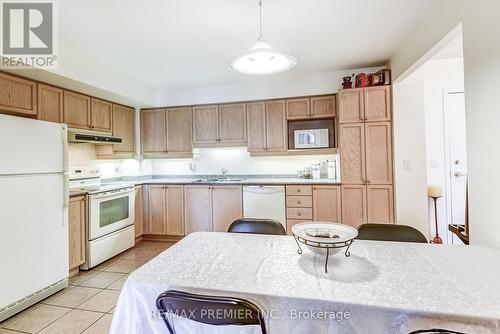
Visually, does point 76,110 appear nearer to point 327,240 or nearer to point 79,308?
point 79,308

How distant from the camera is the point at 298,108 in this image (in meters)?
3.64

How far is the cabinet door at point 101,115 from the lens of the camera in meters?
3.25

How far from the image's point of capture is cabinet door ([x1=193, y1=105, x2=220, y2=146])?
12.9 feet

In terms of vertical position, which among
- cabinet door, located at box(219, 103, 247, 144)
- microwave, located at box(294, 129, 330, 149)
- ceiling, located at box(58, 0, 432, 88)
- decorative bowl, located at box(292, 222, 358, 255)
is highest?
ceiling, located at box(58, 0, 432, 88)

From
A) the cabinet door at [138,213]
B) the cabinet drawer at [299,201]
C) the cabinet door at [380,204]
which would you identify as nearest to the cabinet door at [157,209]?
the cabinet door at [138,213]

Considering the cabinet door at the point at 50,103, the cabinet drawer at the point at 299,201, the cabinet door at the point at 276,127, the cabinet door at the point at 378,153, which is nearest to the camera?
the cabinet door at the point at 50,103

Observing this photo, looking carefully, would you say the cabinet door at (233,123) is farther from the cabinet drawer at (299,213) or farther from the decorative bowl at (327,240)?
the decorative bowl at (327,240)

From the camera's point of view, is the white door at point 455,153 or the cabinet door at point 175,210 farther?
the cabinet door at point 175,210

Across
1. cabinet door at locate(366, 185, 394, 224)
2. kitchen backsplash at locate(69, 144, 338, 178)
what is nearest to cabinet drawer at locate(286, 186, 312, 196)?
kitchen backsplash at locate(69, 144, 338, 178)

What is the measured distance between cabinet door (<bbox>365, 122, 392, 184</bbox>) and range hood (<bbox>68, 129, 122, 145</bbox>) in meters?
3.41

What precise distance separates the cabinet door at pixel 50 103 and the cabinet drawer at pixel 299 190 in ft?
9.39

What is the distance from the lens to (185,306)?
2.85ft

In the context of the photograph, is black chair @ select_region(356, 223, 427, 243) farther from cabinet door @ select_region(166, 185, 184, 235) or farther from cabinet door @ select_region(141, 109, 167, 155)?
cabinet door @ select_region(141, 109, 167, 155)

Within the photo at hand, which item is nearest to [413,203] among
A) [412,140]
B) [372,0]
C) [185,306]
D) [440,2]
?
[412,140]
